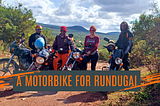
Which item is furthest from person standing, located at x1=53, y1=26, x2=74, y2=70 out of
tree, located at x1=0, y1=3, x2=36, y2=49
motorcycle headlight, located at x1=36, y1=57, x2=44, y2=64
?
tree, located at x1=0, y1=3, x2=36, y2=49

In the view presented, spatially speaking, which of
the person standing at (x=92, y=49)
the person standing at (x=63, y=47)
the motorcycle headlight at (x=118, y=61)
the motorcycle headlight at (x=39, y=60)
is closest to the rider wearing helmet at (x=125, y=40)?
the motorcycle headlight at (x=118, y=61)

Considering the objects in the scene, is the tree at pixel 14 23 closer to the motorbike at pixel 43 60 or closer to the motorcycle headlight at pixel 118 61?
the motorbike at pixel 43 60

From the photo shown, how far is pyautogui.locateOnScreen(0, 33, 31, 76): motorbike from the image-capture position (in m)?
5.02

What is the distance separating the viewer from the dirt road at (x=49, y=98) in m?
3.46

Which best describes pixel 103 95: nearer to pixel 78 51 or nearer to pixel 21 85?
pixel 78 51

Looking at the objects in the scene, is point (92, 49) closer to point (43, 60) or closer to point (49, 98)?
point (43, 60)

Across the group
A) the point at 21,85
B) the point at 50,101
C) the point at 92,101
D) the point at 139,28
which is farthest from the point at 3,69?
the point at 139,28

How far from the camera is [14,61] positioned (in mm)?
5070

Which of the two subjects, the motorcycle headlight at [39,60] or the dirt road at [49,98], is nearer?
the dirt road at [49,98]

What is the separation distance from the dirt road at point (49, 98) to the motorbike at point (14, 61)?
94 cm

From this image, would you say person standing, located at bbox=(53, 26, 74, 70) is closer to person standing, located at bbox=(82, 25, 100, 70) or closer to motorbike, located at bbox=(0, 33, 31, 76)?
person standing, located at bbox=(82, 25, 100, 70)

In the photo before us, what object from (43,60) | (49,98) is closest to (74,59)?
(43,60)

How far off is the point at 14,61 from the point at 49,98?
2153 millimetres

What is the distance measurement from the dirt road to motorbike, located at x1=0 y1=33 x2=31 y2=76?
3.09ft
